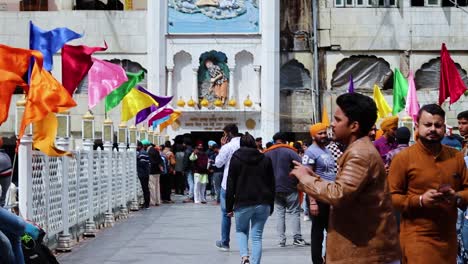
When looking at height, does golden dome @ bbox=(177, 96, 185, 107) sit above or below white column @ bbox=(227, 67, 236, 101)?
below

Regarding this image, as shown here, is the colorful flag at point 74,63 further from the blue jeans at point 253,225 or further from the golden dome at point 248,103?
the golden dome at point 248,103

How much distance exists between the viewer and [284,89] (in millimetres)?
42219

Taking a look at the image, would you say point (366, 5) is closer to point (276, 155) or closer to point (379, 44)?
point (379, 44)

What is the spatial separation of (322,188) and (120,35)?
36.9 metres

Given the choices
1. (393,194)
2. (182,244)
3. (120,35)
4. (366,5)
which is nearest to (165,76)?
(120,35)

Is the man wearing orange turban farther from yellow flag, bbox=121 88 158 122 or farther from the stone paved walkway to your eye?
yellow flag, bbox=121 88 158 122

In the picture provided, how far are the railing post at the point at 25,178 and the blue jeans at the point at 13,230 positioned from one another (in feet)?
9.07

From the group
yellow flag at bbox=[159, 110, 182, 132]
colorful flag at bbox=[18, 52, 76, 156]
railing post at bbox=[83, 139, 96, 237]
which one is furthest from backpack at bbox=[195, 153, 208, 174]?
colorful flag at bbox=[18, 52, 76, 156]

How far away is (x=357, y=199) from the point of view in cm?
571

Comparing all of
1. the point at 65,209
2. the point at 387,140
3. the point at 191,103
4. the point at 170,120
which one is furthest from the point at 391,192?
the point at 191,103

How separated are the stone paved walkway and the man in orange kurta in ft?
20.7

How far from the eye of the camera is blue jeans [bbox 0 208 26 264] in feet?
29.5

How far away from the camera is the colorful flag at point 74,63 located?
52.8 ft

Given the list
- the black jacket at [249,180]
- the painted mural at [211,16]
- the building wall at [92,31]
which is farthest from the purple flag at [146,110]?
the black jacket at [249,180]
